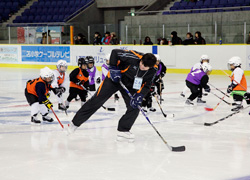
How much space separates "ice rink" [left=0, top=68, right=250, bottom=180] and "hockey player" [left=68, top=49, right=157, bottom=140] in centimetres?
25

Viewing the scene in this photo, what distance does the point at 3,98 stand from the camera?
829 cm

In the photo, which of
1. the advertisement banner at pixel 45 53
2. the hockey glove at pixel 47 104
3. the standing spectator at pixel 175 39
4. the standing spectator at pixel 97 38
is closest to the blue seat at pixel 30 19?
the advertisement banner at pixel 45 53

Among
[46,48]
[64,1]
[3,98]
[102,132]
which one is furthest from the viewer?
[64,1]

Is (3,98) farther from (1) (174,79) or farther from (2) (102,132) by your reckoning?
(1) (174,79)

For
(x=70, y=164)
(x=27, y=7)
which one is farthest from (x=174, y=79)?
(x=27, y=7)

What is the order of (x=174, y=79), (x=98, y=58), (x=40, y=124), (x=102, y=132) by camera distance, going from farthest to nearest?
(x=98, y=58)
(x=174, y=79)
(x=40, y=124)
(x=102, y=132)

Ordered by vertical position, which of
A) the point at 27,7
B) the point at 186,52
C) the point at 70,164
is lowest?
the point at 70,164

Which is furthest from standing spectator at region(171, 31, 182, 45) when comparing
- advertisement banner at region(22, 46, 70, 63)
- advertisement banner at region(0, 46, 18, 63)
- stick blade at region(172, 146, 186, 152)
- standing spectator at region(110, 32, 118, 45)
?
stick blade at region(172, 146, 186, 152)

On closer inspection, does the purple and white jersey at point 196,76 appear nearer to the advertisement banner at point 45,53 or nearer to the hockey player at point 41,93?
the hockey player at point 41,93

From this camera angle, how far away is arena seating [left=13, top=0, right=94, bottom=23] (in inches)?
807

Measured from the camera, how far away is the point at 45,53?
639 inches

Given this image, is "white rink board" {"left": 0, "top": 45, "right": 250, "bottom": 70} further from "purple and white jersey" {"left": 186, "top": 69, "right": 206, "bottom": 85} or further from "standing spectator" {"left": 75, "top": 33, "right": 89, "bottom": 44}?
"purple and white jersey" {"left": 186, "top": 69, "right": 206, "bottom": 85}

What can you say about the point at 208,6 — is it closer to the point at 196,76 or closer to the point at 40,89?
the point at 196,76

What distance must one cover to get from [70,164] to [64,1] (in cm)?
1867
